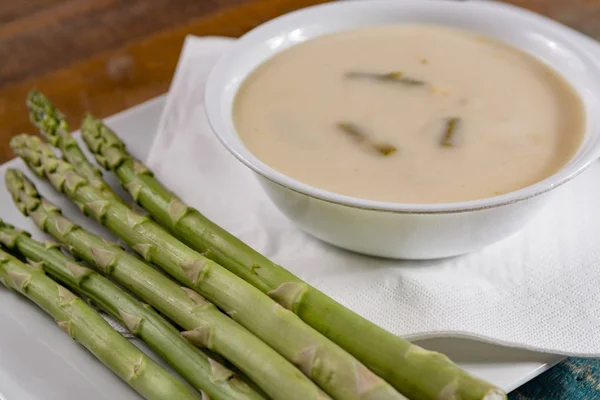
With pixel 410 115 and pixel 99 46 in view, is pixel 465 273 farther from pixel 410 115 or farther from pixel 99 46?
pixel 99 46

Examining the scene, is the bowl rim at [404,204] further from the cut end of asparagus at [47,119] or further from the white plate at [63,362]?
the cut end of asparagus at [47,119]

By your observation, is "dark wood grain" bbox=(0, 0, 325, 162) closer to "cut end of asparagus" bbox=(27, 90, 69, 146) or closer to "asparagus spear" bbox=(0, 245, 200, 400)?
"cut end of asparagus" bbox=(27, 90, 69, 146)

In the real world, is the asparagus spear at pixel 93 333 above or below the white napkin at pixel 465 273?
above

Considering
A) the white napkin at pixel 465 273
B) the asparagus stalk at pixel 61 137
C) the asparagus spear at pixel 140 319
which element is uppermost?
the asparagus stalk at pixel 61 137

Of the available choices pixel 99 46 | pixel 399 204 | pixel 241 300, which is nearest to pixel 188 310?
pixel 241 300

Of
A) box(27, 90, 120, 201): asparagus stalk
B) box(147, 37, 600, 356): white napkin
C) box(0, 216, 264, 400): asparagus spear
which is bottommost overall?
box(147, 37, 600, 356): white napkin

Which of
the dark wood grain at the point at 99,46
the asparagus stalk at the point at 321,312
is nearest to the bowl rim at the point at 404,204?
the asparagus stalk at the point at 321,312

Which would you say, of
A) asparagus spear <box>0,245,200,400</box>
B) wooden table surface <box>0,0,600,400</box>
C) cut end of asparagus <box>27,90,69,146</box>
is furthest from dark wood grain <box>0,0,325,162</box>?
asparagus spear <box>0,245,200,400</box>

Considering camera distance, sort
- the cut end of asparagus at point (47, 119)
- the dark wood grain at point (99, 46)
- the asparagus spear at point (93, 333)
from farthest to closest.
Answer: the dark wood grain at point (99, 46) < the cut end of asparagus at point (47, 119) < the asparagus spear at point (93, 333)
